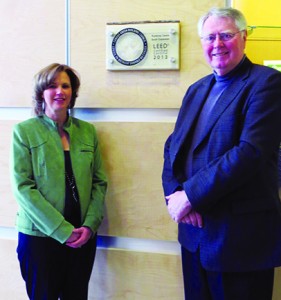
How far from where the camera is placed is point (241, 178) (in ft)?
3.71

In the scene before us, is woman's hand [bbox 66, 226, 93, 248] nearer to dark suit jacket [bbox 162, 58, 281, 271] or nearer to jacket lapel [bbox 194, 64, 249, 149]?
dark suit jacket [bbox 162, 58, 281, 271]

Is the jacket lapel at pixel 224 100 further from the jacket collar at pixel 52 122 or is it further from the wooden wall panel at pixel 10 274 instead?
the wooden wall panel at pixel 10 274

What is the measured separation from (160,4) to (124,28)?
7.0 inches

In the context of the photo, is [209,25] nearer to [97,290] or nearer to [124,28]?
[124,28]

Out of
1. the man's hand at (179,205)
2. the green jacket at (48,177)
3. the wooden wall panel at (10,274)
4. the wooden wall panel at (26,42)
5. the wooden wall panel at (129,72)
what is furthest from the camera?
the wooden wall panel at (10,274)

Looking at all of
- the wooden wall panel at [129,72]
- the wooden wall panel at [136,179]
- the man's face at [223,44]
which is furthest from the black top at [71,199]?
the man's face at [223,44]

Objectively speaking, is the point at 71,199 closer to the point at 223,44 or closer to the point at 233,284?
the point at 233,284

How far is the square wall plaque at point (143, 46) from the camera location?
159 centimetres

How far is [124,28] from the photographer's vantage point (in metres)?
1.62

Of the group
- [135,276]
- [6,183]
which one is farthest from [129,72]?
[135,276]

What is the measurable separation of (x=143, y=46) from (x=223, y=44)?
481 mm

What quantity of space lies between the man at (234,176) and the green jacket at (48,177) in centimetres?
41

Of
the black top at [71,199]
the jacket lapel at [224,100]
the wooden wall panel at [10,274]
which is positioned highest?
the jacket lapel at [224,100]

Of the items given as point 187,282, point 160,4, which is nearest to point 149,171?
point 187,282
